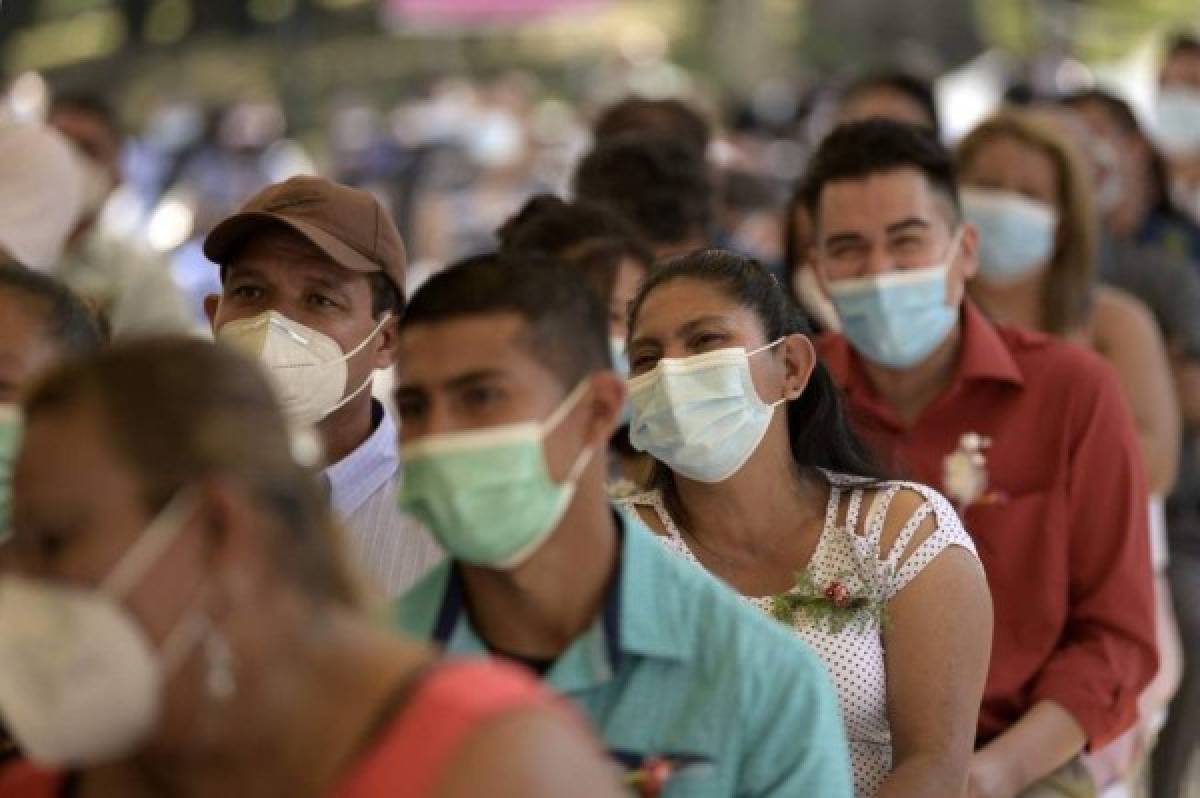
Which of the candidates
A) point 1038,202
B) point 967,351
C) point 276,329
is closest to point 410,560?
point 276,329

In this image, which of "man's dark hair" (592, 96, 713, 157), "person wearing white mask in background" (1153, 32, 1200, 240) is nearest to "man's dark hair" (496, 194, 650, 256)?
"man's dark hair" (592, 96, 713, 157)

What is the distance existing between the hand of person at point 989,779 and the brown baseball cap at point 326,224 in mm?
1434

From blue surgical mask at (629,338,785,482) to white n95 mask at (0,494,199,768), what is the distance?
1.65 m

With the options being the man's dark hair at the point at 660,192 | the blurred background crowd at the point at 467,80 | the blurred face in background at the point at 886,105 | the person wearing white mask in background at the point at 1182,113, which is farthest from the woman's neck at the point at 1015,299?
the person wearing white mask in background at the point at 1182,113

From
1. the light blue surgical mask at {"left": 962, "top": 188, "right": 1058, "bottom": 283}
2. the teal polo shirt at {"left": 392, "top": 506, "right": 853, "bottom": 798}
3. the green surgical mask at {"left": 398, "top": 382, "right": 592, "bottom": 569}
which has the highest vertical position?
the green surgical mask at {"left": 398, "top": 382, "right": 592, "bottom": 569}

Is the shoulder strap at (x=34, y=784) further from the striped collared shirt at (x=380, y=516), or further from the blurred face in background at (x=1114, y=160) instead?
the blurred face in background at (x=1114, y=160)

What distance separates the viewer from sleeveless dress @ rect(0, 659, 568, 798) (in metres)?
2.63

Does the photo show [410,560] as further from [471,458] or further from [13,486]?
[13,486]

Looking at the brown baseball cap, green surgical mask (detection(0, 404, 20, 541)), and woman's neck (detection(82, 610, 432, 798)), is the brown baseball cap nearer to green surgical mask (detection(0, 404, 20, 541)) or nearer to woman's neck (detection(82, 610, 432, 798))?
green surgical mask (detection(0, 404, 20, 541))

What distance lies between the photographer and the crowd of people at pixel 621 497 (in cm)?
268

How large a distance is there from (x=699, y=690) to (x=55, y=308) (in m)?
1.55

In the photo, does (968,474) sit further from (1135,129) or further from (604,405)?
(1135,129)

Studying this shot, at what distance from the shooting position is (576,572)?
3352mm

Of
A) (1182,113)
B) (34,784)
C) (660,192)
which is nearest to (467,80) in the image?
(1182,113)
